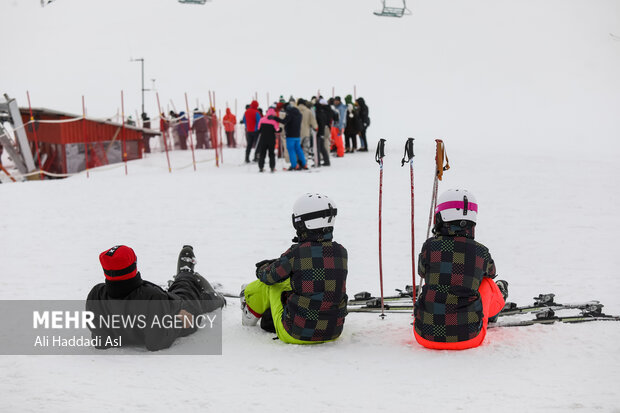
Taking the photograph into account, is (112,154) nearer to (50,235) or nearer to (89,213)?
(89,213)

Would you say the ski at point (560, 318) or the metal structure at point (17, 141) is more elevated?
the metal structure at point (17, 141)

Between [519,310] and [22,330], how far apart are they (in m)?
3.50

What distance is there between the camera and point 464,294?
3.36 meters

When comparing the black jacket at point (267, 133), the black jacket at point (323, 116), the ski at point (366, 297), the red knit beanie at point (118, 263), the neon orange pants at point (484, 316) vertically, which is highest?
the black jacket at point (323, 116)

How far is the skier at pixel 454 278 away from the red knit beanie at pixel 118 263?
5.69 ft

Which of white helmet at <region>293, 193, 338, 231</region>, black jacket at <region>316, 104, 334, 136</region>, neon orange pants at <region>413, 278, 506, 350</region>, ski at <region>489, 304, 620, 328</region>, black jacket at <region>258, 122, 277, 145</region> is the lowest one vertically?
ski at <region>489, 304, 620, 328</region>

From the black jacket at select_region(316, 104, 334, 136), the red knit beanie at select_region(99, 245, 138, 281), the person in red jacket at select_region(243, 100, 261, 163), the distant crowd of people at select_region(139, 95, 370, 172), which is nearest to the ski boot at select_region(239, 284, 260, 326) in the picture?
the red knit beanie at select_region(99, 245, 138, 281)

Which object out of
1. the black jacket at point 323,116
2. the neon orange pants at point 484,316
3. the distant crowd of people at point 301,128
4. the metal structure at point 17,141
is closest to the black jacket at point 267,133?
the distant crowd of people at point 301,128

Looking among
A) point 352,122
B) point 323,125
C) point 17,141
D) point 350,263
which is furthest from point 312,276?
point 17,141

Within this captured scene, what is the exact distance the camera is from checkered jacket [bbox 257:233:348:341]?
350 centimetres

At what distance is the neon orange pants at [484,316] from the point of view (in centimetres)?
347

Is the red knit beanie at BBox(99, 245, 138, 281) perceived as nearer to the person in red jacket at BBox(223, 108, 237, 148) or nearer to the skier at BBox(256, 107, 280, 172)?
the skier at BBox(256, 107, 280, 172)

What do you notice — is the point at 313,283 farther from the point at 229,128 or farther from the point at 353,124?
the point at 229,128

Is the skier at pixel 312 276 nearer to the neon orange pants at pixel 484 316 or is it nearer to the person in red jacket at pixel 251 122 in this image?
the neon orange pants at pixel 484 316
